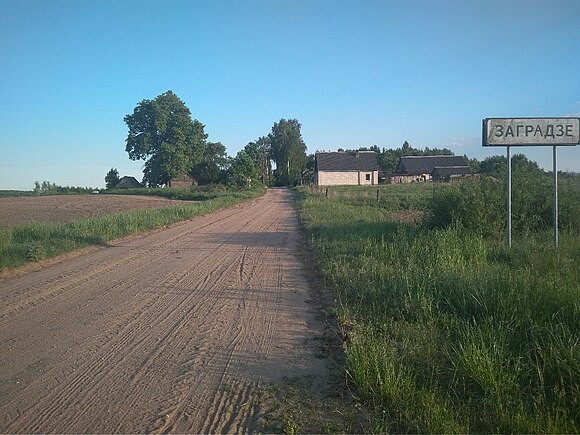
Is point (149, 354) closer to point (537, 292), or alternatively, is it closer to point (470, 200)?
point (537, 292)

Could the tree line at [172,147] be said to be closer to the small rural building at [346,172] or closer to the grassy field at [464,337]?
the small rural building at [346,172]

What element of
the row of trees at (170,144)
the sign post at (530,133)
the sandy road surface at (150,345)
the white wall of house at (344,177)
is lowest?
the sandy road surface at (150,345)

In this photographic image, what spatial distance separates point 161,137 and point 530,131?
7657 centimetres

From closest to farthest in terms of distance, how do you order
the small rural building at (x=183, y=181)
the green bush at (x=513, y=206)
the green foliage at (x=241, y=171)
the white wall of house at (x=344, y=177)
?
the green bush at (x=513, y=206), the green foliage at (x=241, y=171), the white wall of house at (x=344, y=177), the small rural building at (x=183, y=181)

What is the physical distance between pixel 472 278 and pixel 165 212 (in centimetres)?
2291

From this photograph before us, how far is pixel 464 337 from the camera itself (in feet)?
16.4

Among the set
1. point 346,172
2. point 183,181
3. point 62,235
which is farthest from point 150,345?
point 183,181

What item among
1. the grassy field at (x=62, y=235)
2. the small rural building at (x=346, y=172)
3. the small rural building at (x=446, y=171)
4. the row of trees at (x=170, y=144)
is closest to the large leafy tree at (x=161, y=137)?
the row of trees at (x=170, y=144)

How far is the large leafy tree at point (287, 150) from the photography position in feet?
330

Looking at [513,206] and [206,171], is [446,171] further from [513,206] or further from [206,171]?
[513,206]

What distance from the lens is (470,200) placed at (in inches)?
487

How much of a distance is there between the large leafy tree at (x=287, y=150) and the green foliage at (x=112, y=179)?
36070 mm

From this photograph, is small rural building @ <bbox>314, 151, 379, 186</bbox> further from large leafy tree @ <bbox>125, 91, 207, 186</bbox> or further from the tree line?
large leafy tree @ <bbox>125, 91, 207, 186</bbox>

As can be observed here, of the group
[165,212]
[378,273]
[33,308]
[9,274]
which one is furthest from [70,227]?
[378,273]
